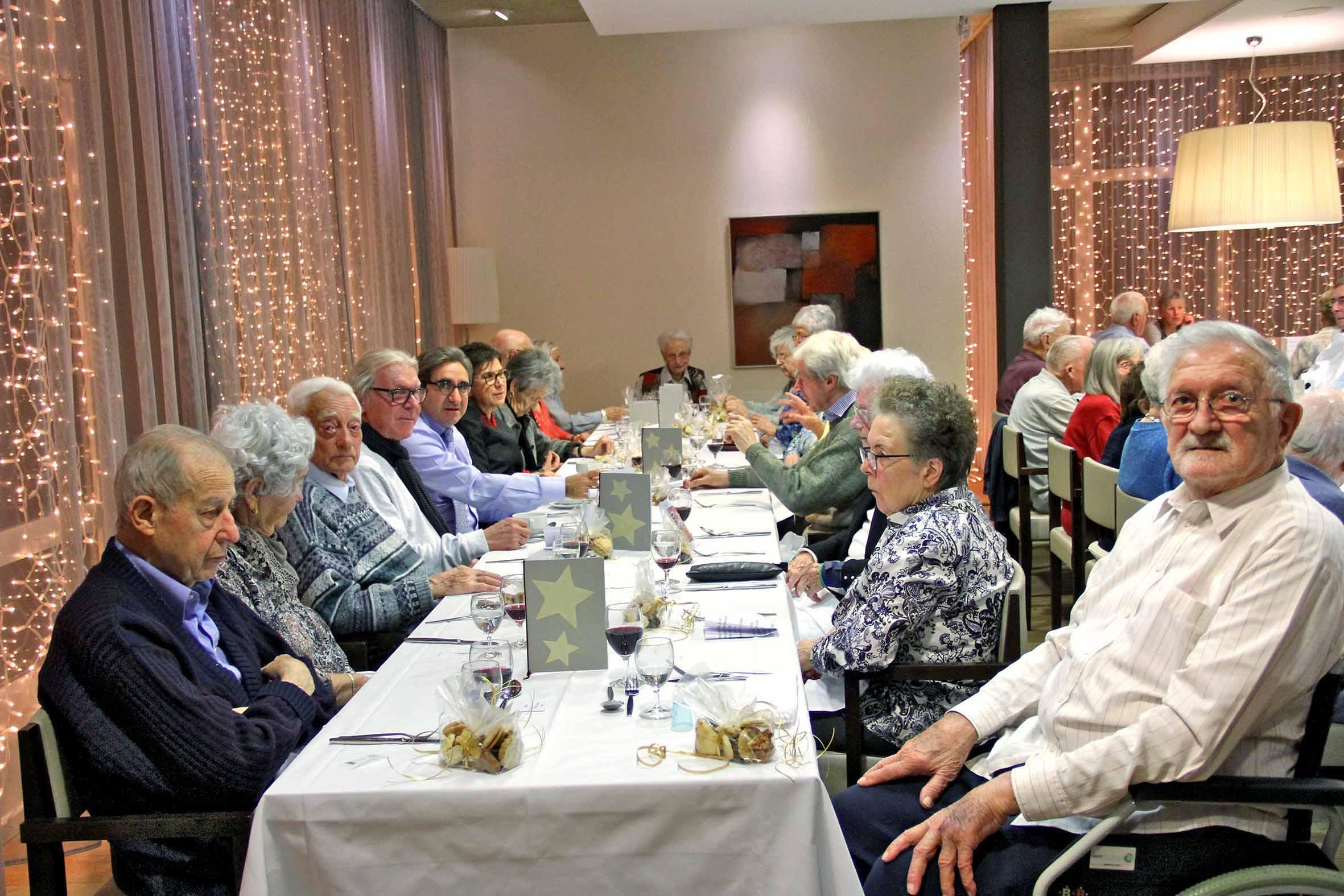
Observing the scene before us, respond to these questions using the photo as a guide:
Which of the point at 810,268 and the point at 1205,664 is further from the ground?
the point at 810,268

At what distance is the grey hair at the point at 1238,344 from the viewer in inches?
75.4

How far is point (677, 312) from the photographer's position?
9.17 metres

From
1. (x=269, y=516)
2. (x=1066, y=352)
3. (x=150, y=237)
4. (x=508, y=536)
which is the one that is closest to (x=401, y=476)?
(x=508, y=536)

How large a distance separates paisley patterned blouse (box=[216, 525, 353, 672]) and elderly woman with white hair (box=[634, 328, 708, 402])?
5.52 meters

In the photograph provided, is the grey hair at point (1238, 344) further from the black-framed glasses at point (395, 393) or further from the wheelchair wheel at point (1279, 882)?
the black-framed glasses at point (395, 393)

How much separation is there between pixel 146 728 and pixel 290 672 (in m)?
0.52

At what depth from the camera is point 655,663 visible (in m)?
2.00

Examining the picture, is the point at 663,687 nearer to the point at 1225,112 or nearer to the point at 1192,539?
the point at 1192,539

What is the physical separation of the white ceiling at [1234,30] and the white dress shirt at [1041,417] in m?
3.92

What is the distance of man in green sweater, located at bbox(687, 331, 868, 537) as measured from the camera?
403 centimetres

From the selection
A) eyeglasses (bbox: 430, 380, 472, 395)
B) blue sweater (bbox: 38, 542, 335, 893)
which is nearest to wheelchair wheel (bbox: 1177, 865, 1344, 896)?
blue sweater (bbox: 38, 542, 335, 893)

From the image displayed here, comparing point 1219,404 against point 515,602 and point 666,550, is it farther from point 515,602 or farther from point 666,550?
point 515,602

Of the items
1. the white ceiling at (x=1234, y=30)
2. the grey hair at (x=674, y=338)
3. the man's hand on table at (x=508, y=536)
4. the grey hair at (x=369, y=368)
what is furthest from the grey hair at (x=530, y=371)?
the white ceiling at (x=1234, y=30)

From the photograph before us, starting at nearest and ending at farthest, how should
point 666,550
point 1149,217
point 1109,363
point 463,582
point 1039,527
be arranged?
point 666,550 → point 463,582 → point 1109,363 → point 1039,527 → point 1149,217
